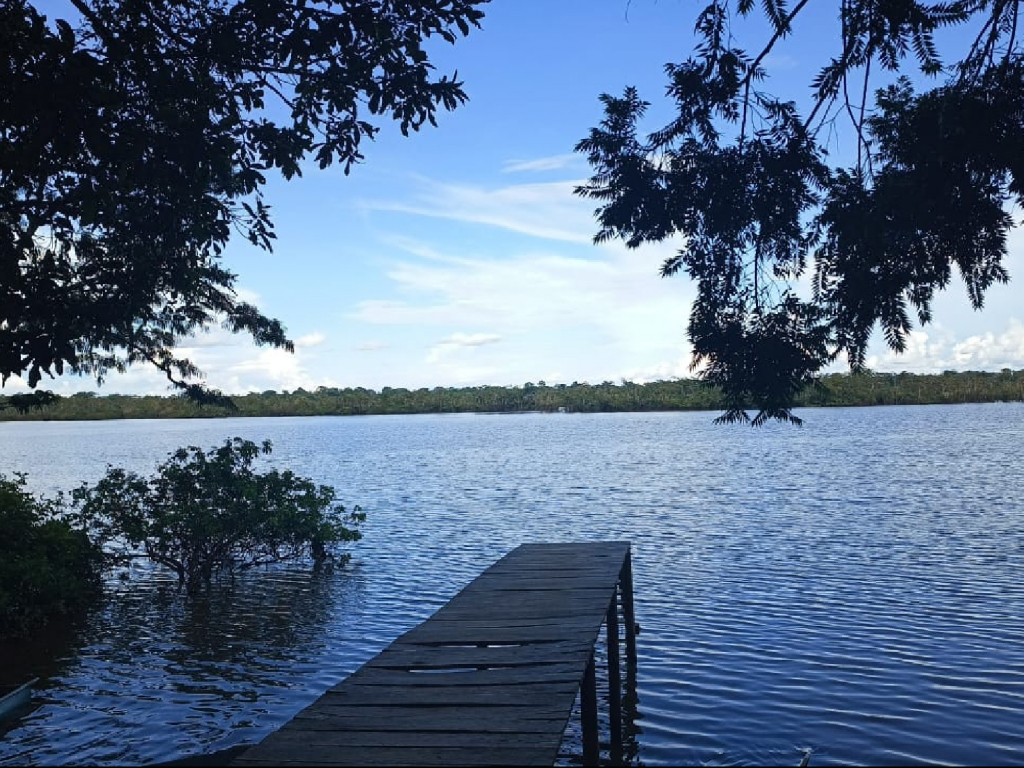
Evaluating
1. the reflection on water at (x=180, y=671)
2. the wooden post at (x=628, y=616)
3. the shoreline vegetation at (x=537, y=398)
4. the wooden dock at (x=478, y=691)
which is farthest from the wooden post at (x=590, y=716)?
the shoreline vegetation at (x=537, y=398)

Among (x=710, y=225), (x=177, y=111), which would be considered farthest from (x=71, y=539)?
(x=710, y=225)

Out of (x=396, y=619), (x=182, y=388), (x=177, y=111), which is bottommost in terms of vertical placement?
(x=396, y=619)

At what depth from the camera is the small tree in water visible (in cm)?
1747

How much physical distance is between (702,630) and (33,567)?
9.94m

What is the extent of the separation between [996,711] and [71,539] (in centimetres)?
1348

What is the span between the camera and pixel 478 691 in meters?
6.76

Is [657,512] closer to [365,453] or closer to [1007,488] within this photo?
[1007,488]

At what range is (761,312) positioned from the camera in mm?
9109

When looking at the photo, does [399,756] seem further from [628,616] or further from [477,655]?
[628,616]

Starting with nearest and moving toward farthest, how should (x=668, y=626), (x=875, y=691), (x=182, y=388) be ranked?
(x=875, y=691)
(x=668, y=626)
(x=182, y=388)

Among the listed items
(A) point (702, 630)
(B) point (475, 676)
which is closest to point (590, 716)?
(B) point (475, 676)

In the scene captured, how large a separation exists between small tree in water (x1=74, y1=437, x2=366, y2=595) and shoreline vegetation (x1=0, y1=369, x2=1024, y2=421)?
107029mm

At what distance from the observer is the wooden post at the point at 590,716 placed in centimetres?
728


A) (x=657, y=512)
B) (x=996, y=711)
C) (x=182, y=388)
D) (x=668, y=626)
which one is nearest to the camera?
(x=996, y=711)
